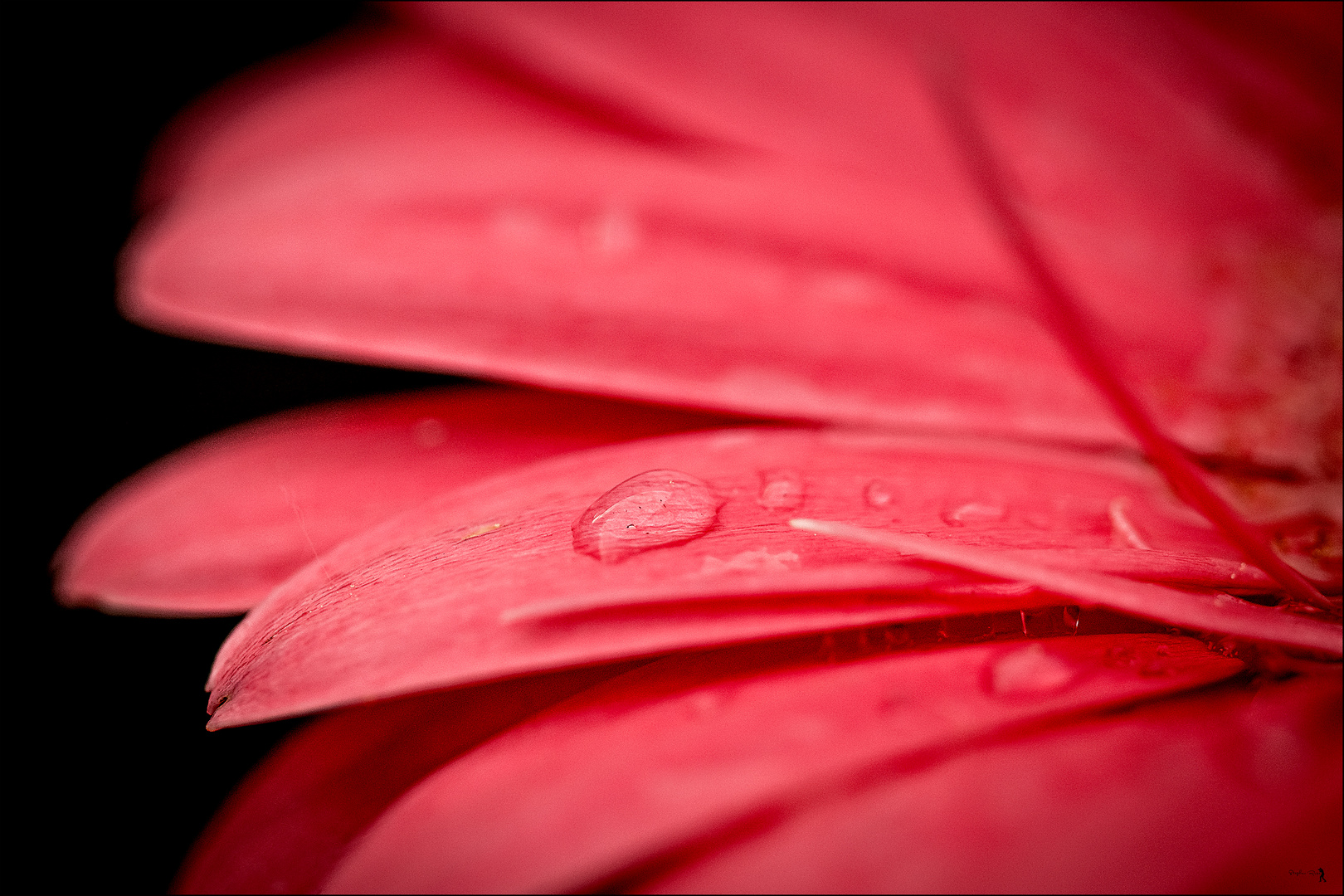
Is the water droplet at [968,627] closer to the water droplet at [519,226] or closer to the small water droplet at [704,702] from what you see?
the small water droplet at [704,702]

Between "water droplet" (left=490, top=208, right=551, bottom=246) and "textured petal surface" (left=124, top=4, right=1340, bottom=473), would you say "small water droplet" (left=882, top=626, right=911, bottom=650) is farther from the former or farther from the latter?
"water droplet" (left=490, top=208, right=551, bottom=246)

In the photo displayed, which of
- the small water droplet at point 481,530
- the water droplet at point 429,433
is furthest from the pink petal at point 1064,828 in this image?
the water droplet at point 429,433

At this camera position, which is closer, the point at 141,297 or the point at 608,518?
the point at 608,518

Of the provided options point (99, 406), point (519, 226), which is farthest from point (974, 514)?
point (99, 406)

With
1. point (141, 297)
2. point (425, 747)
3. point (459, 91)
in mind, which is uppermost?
point (459, 91)

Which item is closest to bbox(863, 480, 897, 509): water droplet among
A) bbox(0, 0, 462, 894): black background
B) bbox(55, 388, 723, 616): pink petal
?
bbox(55, 388, 723, 616): pink petal

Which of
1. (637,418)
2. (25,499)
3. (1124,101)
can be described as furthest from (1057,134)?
(25,499)

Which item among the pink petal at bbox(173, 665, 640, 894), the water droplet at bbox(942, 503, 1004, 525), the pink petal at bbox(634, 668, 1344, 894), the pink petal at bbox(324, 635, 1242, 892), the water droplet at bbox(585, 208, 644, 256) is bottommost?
the pink petal at bbox(173, 665, 640, 894)

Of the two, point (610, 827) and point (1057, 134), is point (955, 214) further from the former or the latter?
point (610, 827)
